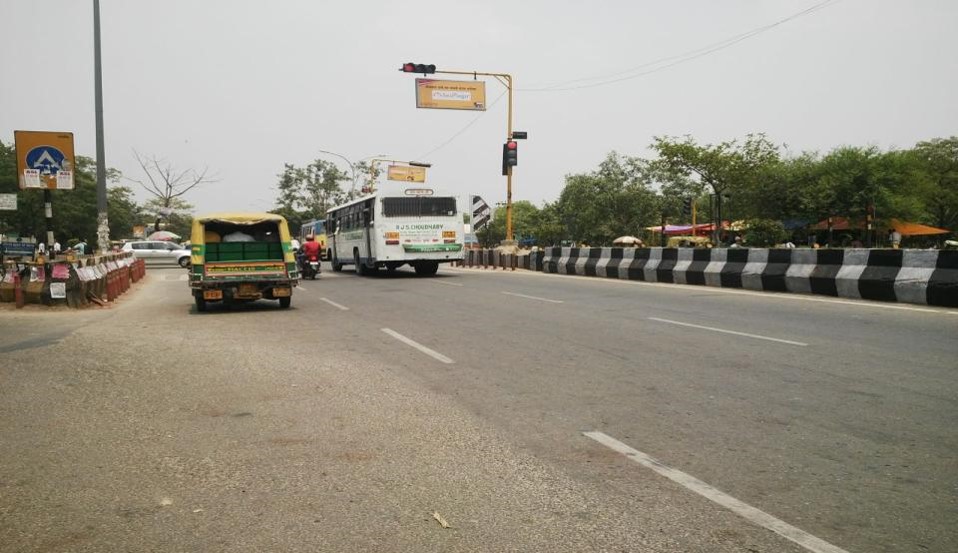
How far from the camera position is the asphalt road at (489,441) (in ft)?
10.5

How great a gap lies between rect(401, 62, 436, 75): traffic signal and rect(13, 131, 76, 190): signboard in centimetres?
1434

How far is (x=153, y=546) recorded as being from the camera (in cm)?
306

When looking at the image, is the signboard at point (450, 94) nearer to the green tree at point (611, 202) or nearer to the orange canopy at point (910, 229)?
the orange canopy at point (910, 229)

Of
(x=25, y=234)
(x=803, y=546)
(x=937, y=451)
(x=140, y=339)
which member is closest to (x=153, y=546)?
(x=803, y=546)

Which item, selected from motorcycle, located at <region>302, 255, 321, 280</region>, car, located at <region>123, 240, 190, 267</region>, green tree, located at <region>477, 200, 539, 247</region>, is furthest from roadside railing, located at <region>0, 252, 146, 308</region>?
green tree, located at <region>477, 200, 539, 247</region>

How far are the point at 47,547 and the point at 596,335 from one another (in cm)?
706

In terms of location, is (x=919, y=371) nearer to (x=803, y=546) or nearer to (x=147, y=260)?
(x=803, y=546)

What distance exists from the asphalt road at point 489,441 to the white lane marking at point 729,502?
20 mm

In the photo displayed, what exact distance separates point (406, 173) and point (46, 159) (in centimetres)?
4981

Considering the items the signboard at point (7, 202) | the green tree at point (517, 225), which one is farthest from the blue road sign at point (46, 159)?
the green tree at point (517, 225)

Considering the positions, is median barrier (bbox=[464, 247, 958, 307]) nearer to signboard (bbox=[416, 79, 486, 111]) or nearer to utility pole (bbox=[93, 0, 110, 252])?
signboard (bbox=[416, 79, 486, 111])

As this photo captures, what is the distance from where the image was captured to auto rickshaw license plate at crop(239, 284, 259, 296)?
1315 cm

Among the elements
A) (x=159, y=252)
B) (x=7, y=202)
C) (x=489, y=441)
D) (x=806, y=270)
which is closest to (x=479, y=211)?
(x=7, y=202)

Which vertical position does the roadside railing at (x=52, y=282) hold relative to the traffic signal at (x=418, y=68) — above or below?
below
